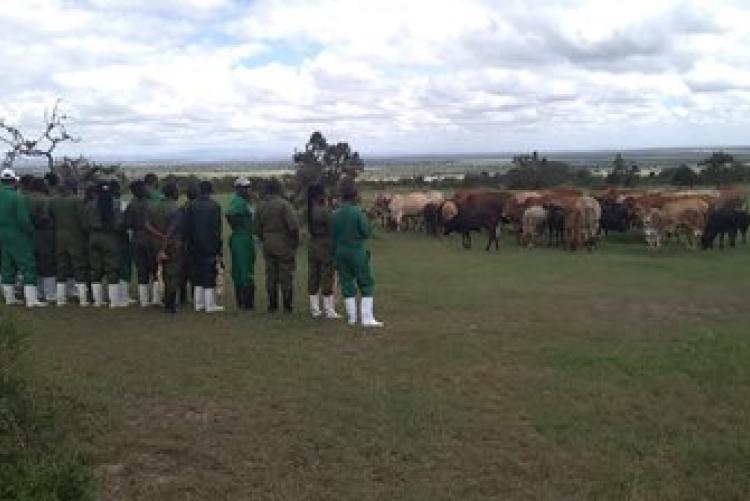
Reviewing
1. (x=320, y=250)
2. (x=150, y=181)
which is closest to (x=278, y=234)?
(x=320, y=250)

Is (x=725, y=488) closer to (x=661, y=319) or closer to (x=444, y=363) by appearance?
(x=444, y=363)

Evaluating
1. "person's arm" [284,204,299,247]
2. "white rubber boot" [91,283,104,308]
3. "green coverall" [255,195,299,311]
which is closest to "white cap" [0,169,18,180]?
"white rubber boot" [91,283,104,308]

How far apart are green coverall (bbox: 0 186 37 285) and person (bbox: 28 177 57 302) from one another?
19cm

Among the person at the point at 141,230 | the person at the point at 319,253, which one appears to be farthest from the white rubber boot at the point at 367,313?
the person at the point at 141,230

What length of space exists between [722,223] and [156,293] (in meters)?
16.1

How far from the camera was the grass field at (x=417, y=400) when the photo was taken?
629 cm

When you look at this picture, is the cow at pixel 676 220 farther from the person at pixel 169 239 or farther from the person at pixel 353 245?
the person at pixel 169 239

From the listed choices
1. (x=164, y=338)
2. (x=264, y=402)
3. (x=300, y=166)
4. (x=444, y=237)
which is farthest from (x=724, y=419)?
(x=300, y=166)

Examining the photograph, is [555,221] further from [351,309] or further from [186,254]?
[186,254]

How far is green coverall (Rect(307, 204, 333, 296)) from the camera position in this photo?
1215cm

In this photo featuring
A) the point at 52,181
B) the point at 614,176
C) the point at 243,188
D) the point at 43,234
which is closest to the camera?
the point at 243,188

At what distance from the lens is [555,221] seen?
25.1 meters

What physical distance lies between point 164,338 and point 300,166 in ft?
81.8

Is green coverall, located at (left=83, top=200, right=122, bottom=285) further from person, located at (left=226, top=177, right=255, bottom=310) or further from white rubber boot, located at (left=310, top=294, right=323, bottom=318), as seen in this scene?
white rubber boot, located at (left=310, top=294, right=323, bottom=318)
